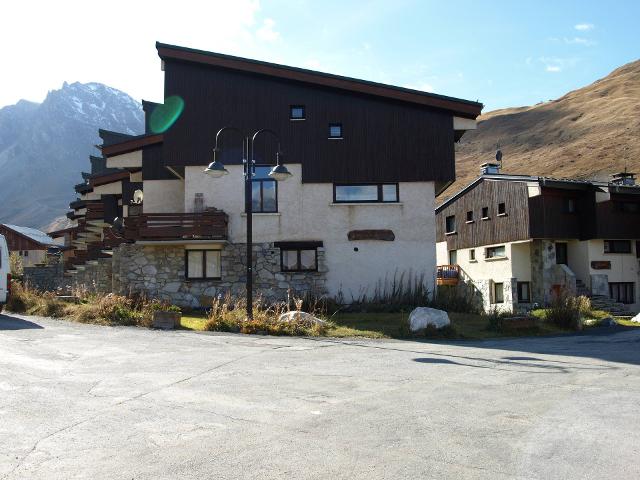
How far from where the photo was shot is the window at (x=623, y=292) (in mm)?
33750

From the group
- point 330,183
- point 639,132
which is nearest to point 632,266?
point 330,183

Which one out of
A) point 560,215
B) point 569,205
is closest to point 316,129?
point 560,215

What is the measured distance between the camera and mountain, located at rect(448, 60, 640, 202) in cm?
8200

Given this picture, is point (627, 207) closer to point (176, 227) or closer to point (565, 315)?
point (565, 315)

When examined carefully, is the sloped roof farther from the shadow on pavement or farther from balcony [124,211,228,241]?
the shadow on pavement

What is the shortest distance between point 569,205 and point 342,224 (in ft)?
57.4

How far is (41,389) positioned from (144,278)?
1540 cm

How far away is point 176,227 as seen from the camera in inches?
870

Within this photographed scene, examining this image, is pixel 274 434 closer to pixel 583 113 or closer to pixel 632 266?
pixel 632 266

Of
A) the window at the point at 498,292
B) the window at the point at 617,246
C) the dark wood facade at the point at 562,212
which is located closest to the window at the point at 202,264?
the dark wood facade at the point at 562,212

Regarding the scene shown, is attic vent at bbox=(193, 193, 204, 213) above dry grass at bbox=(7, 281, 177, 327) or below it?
above

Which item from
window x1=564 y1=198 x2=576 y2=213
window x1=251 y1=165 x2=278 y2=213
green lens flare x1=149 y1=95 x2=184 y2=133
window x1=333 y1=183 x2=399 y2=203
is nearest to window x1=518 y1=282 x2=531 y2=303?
window x1=564 y1=198 x2=576 y2=213

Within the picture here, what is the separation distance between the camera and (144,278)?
22.8 m

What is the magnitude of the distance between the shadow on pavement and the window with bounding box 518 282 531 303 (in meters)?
27.6
